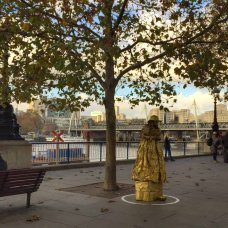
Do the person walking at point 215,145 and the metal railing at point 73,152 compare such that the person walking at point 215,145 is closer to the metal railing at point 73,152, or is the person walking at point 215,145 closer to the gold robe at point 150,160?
the metal railing at point 73,152

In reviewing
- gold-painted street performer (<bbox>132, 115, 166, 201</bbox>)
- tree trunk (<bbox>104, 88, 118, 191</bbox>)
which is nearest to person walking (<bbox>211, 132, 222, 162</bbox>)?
tree trunk (<bbox>104, 88, 118, 191</bbox>)

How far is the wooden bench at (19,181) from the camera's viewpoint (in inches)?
→ 316

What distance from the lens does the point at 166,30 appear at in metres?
11.4

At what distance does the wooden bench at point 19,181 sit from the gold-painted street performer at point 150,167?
2316 mm

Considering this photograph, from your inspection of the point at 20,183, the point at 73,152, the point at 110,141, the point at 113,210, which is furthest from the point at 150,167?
the point at 73,152

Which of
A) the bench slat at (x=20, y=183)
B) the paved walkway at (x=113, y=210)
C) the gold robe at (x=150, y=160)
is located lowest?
the paved walkway at (x=113, y=210)

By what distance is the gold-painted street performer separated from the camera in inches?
382

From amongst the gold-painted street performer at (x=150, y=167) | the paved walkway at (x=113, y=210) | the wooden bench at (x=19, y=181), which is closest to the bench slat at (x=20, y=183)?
the wooden bench at (x=19, y=181)

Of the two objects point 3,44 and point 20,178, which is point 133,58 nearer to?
point 3,44

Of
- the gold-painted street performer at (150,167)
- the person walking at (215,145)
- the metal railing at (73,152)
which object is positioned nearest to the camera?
the gold-painted street performer at (150,167)

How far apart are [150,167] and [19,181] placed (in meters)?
2.97

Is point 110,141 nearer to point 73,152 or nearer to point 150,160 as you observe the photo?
point 150,160

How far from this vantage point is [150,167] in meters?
9.74

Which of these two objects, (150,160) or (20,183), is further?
(150,160)
